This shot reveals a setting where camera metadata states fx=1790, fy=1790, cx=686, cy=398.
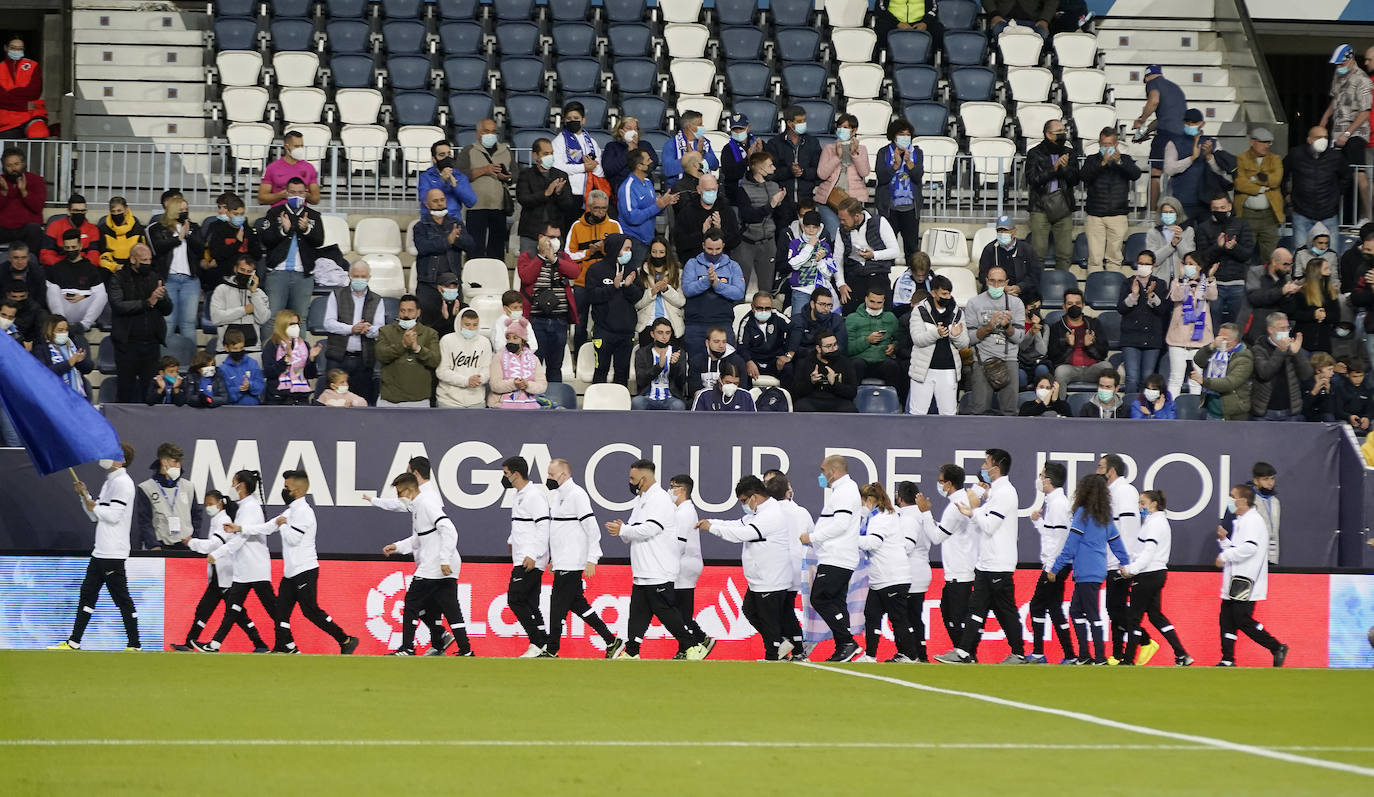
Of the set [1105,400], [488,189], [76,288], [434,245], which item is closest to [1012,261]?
[1105,400]

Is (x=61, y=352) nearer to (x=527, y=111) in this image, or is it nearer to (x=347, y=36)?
(x=527, y=111)

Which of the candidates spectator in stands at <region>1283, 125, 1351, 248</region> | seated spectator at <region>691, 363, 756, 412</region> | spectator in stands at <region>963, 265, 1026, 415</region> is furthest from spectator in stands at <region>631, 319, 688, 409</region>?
spectator in stands at <region>1283, 125, 1351, 248</region>

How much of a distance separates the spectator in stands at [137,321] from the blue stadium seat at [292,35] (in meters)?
6.80

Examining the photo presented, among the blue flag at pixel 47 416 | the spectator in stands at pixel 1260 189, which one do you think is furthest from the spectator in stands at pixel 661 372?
the blue flag at pixel 47 416

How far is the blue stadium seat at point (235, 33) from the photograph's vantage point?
24984 mm

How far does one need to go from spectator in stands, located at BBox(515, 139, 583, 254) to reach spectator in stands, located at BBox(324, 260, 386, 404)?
1925mm

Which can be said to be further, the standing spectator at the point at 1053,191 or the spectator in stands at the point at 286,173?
the standing spectator at the point at 1053,191

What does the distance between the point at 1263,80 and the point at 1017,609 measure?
11567 millimetres

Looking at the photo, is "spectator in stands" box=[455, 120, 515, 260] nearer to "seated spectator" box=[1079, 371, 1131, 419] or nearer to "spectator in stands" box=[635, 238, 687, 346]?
"spectator in stands" box=[635, 238, 687, 346]

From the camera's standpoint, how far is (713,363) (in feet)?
64.1

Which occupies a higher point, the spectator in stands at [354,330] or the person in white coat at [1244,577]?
Result: the spectator in stands at [354,330]

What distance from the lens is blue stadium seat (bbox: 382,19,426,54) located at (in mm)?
25297

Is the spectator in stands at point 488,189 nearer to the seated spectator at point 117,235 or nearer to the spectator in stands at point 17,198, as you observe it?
the seated spectator at point 117,235

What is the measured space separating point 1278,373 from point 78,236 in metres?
13.4
